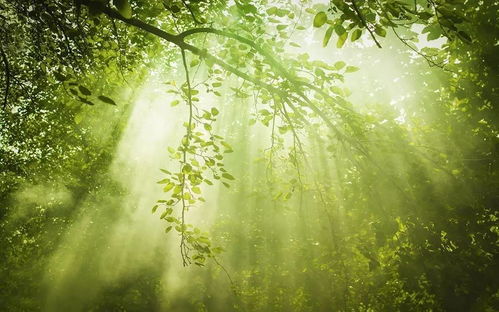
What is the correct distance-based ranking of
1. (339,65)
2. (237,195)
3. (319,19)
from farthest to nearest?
(237,195) < (339,65) < (319,19)

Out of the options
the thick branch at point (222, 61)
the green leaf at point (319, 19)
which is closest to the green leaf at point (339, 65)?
the thick branch at point (222, 61)

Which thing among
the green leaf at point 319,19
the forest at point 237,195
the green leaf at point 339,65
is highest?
the forest at point 237,195

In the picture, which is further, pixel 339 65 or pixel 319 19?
pixel 339 65

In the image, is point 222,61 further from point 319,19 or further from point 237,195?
point 237,195

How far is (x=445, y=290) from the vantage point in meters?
4.35

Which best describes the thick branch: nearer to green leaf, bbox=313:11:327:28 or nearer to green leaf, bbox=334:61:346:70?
green leaf, bbox=334:61:346:70

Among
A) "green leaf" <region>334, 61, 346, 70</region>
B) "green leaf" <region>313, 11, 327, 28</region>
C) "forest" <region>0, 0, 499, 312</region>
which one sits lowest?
"green leaf" <region>313, 11, 327, 28</region>

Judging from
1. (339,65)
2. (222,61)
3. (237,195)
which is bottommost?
(339,65)

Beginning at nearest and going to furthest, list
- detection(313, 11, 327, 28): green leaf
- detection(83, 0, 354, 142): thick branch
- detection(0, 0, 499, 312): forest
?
detection(313, 11, 327, 28): green leaf → detection(83, 0, 354, 142): thick branch → detection(0, 0, 499, 312): forest

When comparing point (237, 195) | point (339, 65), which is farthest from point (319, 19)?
point (237, 195)

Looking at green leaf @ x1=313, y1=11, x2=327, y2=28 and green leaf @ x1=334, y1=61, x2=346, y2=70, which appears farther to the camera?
green leaf @ x1=334, y1=61, x2=346, y2=70

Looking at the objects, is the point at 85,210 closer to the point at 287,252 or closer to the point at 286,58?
the point at 287,252

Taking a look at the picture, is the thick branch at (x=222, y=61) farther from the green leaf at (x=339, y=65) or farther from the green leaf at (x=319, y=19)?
the green leaf at (x=319, y=19)

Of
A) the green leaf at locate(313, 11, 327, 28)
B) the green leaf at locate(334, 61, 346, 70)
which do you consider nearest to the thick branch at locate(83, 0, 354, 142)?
the green leaf at locate(334, 61, 346, 70)
